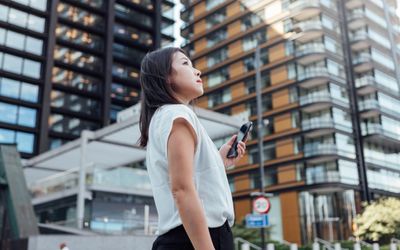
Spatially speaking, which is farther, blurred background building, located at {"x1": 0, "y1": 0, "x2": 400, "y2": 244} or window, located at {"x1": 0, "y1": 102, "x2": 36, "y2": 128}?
window, located at {"x1": 0, "y1": 102, "x2": 36, "y2": 128}

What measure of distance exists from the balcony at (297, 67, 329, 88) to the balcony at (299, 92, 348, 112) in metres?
0.92

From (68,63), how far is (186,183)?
42.7 m

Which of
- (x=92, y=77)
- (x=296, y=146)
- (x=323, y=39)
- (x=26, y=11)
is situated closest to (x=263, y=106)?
(x=296, y=146)

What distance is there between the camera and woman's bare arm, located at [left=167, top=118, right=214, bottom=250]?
4.09 ft

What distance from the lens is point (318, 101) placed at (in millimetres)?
34094

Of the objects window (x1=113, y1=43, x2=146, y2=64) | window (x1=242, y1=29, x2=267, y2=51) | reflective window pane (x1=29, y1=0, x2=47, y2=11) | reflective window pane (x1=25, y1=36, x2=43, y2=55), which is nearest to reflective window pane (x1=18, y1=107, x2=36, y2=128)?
A: reflective window pane (x1=25, y1=36, x2=43, y2=55)

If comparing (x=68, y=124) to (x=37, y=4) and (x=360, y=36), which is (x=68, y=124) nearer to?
(x=37, y=4)

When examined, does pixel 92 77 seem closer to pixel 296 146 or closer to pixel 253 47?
pixel 253 47

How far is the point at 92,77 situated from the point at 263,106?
16.8 meters

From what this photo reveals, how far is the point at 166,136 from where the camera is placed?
1366 mm

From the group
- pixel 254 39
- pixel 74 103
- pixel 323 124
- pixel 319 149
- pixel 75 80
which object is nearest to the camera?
pixel 319 149

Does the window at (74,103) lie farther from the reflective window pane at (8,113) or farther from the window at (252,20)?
the window at (252,20)

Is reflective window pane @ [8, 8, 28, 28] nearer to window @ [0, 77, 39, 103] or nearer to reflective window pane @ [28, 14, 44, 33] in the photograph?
reflective window pane @ [28, 14, 44, 33]

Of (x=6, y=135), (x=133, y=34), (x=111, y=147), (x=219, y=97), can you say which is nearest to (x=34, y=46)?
(x=6, y=135)
